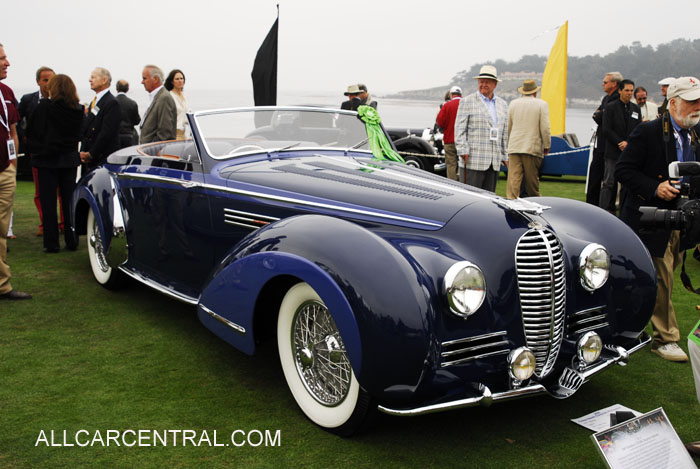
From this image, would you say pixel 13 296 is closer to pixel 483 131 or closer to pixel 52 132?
pixel 52 132

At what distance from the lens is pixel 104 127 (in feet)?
22.5

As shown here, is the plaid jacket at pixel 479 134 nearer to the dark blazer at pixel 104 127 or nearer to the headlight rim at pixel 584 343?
the dark blazer at pixel 104 127

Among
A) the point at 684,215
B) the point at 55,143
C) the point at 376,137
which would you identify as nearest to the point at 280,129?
the point at 376,137

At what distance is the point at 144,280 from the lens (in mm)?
4680

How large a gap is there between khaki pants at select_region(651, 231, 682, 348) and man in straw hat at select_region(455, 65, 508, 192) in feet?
10.4

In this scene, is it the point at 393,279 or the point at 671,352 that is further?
the point at 671,352

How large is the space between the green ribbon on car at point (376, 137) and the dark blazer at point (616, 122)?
15.1 ft

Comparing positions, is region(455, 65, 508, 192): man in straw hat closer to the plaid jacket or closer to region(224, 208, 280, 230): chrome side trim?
the plaid jacket

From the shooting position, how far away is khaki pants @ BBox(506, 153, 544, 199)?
8.39 meters

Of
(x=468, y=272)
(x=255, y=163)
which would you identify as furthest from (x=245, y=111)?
(x=468, y=272)

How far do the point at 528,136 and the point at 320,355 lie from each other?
19.7ft

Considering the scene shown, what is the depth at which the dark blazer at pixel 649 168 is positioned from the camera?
399cm

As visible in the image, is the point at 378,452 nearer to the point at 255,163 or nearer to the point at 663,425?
the point at 663,425

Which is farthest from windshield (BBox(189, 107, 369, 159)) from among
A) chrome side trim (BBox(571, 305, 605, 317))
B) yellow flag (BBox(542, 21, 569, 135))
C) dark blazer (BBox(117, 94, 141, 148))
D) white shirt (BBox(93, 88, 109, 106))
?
yellow flag (BBox(542, 21, 569, 135))
